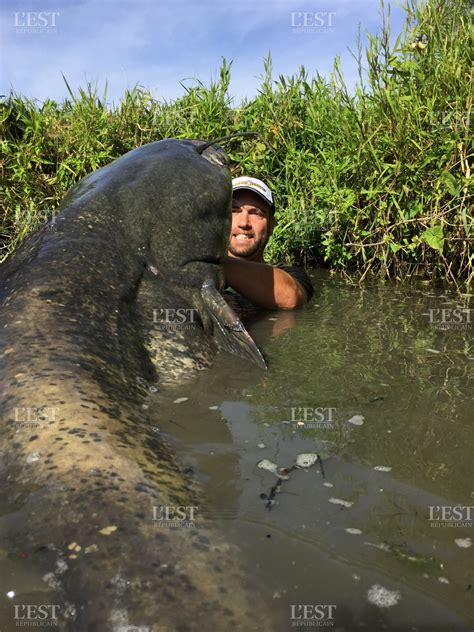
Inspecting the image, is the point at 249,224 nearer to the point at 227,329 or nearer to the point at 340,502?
the point at 227,329

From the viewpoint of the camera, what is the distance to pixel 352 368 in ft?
9.49

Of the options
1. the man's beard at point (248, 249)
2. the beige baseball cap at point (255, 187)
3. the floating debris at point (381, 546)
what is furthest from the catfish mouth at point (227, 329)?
the beige baseball cap at point (255, 187)

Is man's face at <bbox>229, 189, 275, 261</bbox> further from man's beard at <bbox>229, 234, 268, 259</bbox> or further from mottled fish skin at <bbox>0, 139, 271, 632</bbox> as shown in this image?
mottled fish skin at <bbox>0, 139, 271, 632</bbox>

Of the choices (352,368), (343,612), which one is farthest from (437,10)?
(343,612)

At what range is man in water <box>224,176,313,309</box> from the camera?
4039 millimetres

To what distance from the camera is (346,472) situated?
190cm

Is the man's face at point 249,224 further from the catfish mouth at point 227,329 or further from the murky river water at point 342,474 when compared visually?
the catfish mouth at point 227,329

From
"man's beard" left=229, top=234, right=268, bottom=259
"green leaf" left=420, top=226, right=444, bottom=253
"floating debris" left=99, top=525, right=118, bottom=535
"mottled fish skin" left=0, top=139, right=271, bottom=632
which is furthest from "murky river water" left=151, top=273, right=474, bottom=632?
"man's beard" left=229, top=234, right=268, bottom=259

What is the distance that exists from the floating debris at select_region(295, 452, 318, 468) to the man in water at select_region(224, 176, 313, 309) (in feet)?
6.73

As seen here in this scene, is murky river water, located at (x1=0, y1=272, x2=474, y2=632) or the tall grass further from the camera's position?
the tall grass

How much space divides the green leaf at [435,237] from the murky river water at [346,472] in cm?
117

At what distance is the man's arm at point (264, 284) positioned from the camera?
3969mm

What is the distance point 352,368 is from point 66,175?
4.18 metres

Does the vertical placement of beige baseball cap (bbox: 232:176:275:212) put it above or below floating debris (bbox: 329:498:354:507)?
above
